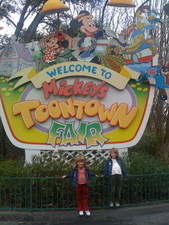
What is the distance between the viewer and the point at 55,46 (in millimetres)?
8992

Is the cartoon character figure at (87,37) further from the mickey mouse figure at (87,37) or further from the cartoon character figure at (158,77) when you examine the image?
the cartoon character figure at (158,77)

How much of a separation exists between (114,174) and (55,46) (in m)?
3.74

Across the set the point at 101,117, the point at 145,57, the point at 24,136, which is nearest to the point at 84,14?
the point at 145,57

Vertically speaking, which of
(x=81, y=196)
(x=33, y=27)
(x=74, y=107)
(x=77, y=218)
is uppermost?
(x=33, y=27)

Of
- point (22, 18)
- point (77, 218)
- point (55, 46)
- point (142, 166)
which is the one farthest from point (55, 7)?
point (22, 18)

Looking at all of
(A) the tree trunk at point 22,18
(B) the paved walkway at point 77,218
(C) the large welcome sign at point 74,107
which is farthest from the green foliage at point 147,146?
(A) the tree trunk at point 22,18

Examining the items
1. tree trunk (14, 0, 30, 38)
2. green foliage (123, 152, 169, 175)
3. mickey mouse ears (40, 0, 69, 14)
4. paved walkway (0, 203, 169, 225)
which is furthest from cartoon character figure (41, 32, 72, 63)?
tree trunk (14, 0, 30, 38)

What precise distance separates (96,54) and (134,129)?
6.80 feet

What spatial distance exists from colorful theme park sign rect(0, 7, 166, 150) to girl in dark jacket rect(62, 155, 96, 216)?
6.11ft

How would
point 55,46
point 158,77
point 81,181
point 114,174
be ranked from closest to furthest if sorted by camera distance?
A: point 81,181
point 114,174
point 158,77
point 55,46

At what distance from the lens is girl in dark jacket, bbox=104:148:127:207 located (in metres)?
6.96

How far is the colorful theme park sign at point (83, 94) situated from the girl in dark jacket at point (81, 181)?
186 cm

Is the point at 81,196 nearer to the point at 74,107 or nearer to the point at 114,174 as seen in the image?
the point at 114,174

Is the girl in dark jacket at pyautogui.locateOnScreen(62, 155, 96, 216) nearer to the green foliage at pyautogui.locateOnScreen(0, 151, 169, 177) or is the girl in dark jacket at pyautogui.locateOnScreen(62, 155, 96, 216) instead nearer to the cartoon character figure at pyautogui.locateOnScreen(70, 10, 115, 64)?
the green foliage at pyautogui.locateOnScreen(0, 151, 169, 177)
